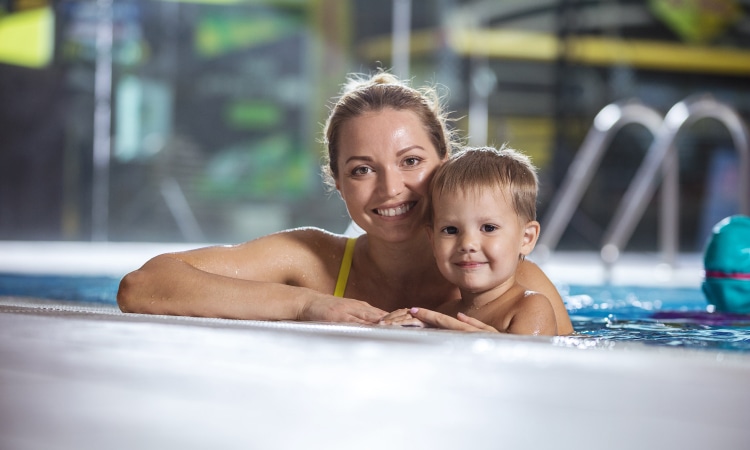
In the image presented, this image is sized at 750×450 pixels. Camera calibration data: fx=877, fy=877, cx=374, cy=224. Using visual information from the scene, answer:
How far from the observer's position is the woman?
6.35ft

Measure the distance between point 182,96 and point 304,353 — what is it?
7222 millimetres

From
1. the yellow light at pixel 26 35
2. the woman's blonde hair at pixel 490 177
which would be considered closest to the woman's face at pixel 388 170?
the woman's blonde hair at pixel 490 177

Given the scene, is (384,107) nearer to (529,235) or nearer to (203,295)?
(529,235)

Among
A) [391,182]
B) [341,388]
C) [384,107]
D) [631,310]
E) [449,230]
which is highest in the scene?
[384,107]

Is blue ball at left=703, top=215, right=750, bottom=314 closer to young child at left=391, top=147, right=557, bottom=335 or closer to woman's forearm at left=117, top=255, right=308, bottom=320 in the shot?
young child at left=391, top=147, right=557, bottom=335

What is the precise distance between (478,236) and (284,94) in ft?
22.7

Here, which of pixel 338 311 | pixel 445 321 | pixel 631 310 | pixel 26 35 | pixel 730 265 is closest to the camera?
pixel 445 321

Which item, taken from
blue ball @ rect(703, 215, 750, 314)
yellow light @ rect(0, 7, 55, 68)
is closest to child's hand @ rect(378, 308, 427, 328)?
blue ball @ rect(703, 215, 750, 314)

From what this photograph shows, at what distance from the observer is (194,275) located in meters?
2.01

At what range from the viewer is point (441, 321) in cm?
162

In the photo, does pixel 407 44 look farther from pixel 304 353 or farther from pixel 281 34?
pixel 304 353

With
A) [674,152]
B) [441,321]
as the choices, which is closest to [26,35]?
[674,152]

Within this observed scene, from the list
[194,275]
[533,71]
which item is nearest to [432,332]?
[194,275]

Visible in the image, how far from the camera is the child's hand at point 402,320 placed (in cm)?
165
